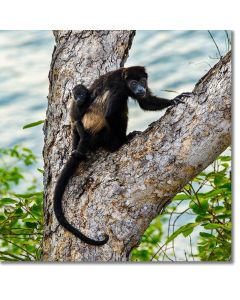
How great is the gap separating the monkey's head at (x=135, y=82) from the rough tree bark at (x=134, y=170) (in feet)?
0.92

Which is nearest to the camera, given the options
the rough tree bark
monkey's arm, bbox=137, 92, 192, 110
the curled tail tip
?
the rough tree bark

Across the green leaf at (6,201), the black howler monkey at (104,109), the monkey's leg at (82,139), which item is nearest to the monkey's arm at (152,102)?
the black howler monkey at (104,109)

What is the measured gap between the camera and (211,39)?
117 inches

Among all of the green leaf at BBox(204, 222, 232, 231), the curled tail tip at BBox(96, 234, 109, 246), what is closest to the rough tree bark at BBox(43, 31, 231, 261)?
the curled tail tip at BBox(96, 234, 109, 246)

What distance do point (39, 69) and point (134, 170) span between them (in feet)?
2.75

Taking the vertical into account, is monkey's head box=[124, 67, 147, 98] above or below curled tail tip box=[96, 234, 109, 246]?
above

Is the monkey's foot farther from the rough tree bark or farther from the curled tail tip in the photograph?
the curled tail tip

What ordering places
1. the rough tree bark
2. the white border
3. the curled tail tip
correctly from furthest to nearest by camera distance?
the white border, the curled tail tip, the rough tree bark

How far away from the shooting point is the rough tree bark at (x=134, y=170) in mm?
2473

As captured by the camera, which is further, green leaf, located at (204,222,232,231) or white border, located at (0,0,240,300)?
white border, located at (0,0,240,300)

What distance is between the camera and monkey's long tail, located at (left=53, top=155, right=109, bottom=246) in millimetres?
2600

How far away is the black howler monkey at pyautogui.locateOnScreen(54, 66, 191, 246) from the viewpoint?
271 centimetres

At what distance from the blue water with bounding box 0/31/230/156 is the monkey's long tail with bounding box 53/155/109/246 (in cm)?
33

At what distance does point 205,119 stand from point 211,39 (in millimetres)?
691
